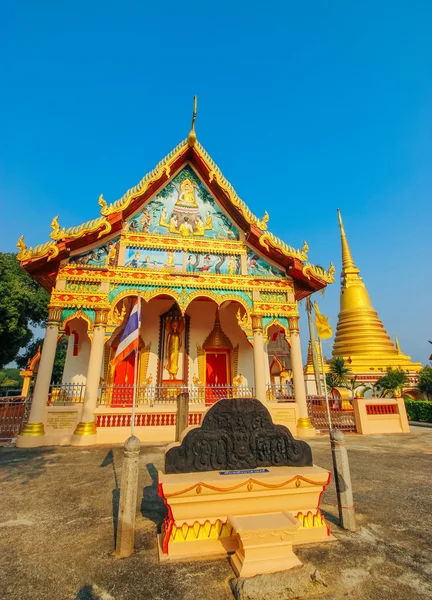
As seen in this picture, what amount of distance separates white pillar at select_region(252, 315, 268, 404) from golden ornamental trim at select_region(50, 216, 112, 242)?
638 cm

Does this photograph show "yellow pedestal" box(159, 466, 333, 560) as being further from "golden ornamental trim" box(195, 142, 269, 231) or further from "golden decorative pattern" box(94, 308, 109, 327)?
"golden ornamental trim" box(195, 142, 269, 231)

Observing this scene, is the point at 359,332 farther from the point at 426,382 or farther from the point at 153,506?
the point at 153,506

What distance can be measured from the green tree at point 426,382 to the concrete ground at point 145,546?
68.6 ft

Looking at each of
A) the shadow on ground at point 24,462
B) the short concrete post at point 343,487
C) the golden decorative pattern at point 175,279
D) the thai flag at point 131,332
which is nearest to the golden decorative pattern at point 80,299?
the golden decorative pattern at point 175,279

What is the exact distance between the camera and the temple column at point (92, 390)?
29.1 feet

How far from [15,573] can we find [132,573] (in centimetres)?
110

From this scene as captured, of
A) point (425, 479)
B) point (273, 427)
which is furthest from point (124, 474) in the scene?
point (425, 479)

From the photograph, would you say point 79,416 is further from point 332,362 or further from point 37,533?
point 332,362

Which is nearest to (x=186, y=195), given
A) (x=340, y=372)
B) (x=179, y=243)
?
(x=179, y=243)

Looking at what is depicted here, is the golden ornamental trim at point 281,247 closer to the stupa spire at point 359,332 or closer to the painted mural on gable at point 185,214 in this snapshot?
the painted mural on gable at point 185,214

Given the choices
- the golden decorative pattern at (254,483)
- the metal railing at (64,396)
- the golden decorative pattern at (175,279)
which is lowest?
the golden decorative pattern at (254,483)

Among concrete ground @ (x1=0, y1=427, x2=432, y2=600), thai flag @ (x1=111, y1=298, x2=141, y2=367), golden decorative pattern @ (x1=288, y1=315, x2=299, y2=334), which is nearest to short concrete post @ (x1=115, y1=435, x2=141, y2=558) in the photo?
concrete ground @ (x1=0, y1=427, x2=432, y2=600)

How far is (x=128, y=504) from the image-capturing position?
3035mm

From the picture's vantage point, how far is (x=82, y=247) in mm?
10625
